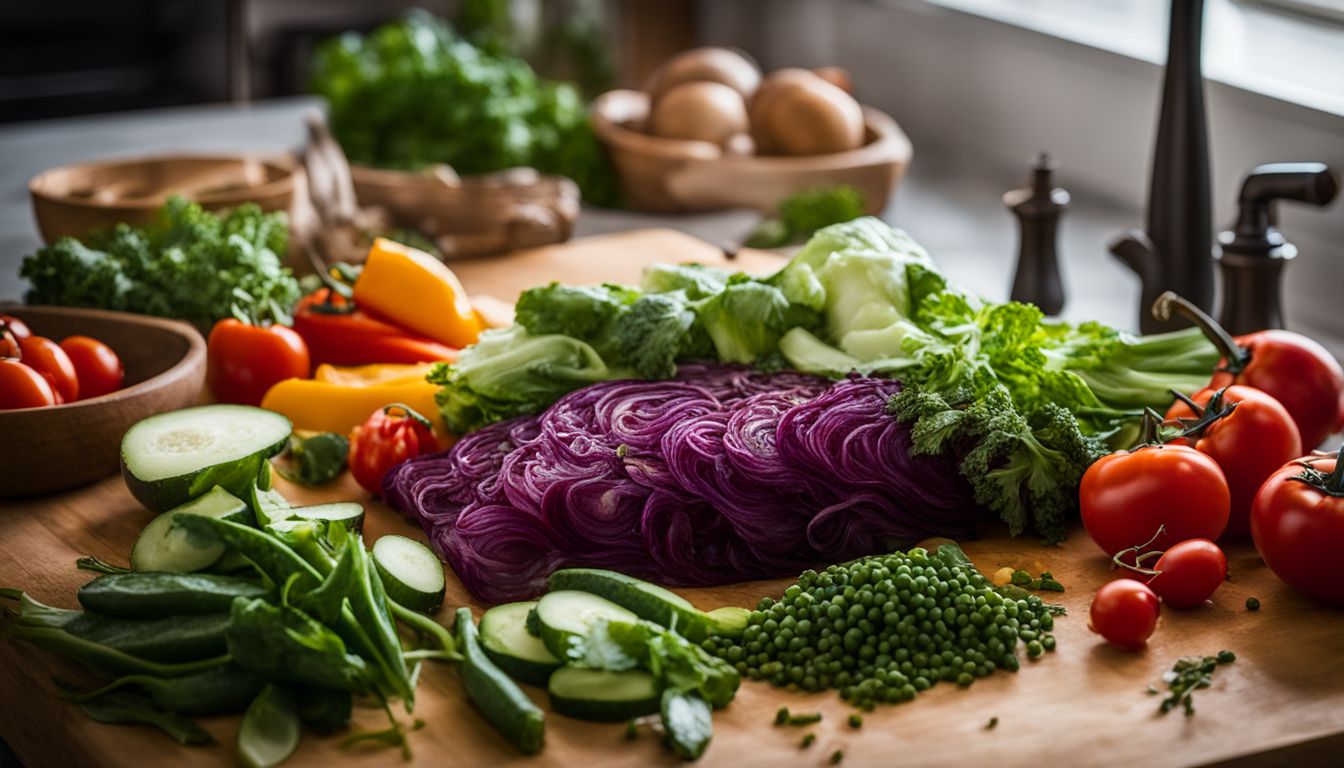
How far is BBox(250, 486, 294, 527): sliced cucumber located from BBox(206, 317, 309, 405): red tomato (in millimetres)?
466

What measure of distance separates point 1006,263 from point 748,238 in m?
0.55

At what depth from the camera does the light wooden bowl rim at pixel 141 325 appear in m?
2.15

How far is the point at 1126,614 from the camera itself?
5.67ft

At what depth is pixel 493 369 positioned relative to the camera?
229 cm

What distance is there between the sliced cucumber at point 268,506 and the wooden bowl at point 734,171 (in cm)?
157

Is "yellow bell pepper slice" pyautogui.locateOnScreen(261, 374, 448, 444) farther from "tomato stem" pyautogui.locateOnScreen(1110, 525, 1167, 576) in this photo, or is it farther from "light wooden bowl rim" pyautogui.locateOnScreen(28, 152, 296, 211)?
"tomato stem" pyautogui.locateOnScreen(1110, 525, 1167, 576)

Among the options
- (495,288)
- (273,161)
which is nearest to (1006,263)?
(495,288)

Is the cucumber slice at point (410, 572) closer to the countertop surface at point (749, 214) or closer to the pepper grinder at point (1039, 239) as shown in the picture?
the pepper grinder at point (1039, 239)

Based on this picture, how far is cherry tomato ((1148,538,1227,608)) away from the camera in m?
1.81

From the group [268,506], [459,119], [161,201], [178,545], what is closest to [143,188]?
[161,201]

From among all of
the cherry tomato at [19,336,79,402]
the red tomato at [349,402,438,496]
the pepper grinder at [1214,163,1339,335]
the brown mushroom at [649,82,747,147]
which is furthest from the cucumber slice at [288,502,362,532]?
the brown mushroom at [649,82,747,147]

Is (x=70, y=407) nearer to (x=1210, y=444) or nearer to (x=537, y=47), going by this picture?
(x=1210, y=444)

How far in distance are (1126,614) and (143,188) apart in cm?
219

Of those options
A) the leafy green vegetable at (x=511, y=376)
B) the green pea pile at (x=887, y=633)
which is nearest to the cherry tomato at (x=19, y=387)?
the leafy green vegetable at (x=511, y=376)
